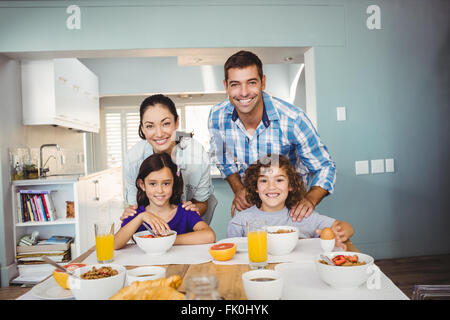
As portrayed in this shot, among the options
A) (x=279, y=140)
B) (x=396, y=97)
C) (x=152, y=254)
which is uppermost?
(x=396, y=97)

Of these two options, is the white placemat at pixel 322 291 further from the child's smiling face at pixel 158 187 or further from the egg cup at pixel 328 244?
the child's smiling face at pixel 158 187

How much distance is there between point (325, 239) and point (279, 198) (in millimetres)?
540

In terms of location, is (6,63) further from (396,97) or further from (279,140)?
(396,97)

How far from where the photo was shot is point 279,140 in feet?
6.68

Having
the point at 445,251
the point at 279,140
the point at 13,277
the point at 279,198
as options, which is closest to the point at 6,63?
the point at 13,277

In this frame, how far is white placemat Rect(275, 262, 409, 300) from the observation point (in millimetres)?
840

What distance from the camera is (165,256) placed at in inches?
49.3

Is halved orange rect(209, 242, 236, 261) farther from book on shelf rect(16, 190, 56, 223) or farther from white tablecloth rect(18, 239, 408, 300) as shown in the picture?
book on shelf rect(16, 190, 56, 223)

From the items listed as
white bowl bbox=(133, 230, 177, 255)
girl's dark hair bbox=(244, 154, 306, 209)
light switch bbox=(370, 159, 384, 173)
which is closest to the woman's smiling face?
girl's dark hair bbox=(244, 154, 306, 209)

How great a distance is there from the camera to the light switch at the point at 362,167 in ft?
10.5

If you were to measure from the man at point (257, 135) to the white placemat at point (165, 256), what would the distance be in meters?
0.60

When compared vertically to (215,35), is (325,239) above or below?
below

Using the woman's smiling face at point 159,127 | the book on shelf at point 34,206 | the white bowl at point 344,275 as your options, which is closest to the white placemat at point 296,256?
the white bowl at point 344,275

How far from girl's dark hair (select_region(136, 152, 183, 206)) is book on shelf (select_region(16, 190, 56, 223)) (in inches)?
68.0
